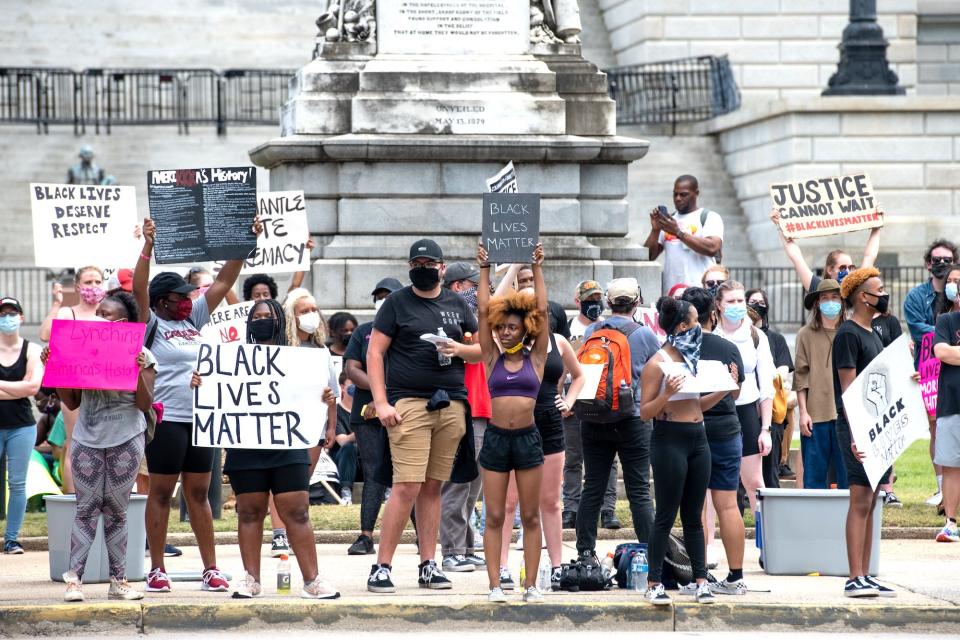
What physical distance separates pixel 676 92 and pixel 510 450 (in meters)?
23.1

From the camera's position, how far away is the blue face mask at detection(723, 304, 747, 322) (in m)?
13.0

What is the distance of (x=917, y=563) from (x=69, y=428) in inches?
238

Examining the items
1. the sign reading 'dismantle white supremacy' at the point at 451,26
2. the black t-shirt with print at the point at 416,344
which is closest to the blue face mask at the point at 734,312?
the black t-shirt with print at the point at 416,344

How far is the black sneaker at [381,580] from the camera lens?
1102 cm

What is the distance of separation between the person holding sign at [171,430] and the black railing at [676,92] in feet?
70.0

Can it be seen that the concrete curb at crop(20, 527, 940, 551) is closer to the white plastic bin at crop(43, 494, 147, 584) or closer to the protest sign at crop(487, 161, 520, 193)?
the white plastic bin at crop(43, 494, 147, 584)

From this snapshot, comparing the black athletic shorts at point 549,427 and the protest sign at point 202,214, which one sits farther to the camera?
the protest sign at point 202,214

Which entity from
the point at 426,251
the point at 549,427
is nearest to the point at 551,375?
the point at 549,427

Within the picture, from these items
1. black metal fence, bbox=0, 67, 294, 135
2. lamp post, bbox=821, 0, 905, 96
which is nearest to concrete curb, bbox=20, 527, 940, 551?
lamp post, bbox=821, 0, 905, 96

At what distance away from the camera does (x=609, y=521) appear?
1411 centimetres

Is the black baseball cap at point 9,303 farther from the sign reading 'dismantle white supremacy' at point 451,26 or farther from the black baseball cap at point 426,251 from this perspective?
the sign reading 'dismantle white supremacy' at point 451,26

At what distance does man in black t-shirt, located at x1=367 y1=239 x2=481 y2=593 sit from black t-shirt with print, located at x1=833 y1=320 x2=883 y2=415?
2.22 m

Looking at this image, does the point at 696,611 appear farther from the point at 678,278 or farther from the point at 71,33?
the point at 71,33

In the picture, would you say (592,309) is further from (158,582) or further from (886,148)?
(886,148)
